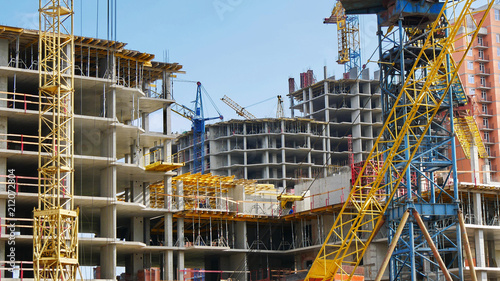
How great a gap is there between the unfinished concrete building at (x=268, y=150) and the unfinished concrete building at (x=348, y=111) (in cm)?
299

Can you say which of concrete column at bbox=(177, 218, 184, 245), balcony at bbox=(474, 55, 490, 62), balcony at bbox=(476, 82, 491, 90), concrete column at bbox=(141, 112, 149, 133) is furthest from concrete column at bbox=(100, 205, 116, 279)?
balcony at bbox=(474, 55, 490, 62)

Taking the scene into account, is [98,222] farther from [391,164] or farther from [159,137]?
[391,164]

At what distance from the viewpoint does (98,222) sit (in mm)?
83625

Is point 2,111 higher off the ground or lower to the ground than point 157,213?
higher

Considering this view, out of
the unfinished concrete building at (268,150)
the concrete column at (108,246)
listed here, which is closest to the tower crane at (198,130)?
the unfinished concrete building at (268,150)

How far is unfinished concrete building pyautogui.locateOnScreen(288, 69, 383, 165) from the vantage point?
458ft

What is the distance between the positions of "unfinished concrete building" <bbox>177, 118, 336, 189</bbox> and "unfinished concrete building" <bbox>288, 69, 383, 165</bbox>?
2994mm

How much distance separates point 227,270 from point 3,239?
90.4 ft

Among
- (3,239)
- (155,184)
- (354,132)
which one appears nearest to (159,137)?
(155,184)

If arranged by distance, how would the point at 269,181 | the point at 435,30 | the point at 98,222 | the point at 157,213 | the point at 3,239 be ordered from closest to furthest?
the point at 435,30, the point at 3,239, the point at 157,213, the point at 98,222, the point at 269,181

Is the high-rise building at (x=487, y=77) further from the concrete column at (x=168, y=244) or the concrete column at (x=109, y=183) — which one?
the concrete column at (x=109, y=183)

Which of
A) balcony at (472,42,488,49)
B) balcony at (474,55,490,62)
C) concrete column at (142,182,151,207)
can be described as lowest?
concrete column at (142,182,151,207)

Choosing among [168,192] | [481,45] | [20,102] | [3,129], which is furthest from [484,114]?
[3,129]

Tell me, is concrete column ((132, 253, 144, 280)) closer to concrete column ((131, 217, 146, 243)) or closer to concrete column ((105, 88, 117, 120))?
concrete column ((131, 217, 146, 243))
